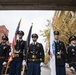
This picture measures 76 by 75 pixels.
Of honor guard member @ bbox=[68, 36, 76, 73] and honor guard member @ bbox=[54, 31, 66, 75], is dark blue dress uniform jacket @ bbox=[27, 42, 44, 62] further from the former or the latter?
honor guard member @ bbox=[68, 36, 76, 73]

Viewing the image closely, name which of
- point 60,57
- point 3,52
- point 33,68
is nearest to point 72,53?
point 60,57

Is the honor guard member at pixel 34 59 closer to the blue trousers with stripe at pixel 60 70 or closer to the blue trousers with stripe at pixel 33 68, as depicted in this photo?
the blue trousers with stripe at pixel 33 68

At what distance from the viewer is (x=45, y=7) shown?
26.5 ft

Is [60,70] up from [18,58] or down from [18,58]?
down

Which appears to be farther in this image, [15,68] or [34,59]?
[15,68]

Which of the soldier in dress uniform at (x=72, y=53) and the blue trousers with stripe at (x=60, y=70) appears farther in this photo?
the blue trousers with stripe at (x=60, y=70)

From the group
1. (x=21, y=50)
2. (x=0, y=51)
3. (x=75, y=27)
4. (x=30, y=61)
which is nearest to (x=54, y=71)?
(x=30, y=61)

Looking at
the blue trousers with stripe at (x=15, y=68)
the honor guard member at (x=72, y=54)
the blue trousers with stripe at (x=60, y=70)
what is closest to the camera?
the honor guard member at (x=72, y=54)

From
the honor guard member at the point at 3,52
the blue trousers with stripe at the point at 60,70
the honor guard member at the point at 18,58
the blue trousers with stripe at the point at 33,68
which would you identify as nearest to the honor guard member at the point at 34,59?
the blue trousers with stripe at the point at 33,68

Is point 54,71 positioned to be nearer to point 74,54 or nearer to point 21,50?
point 74,54

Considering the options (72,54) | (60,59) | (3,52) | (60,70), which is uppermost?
(3,52)

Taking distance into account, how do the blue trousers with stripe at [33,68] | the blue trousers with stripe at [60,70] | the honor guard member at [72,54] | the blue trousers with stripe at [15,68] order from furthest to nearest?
1. the blue trousers with stripe at [15,68]
2. the blue trousers with stripe at [33,68]
3. the blue trousers with stripe at [60,70]
4. the honor guard member at [72,54]

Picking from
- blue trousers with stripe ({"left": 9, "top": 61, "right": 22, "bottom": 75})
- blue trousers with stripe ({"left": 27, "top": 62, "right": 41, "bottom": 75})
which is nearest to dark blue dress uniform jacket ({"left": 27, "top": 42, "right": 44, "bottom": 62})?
blue trousers with stripe ({"left": 27, "top": 62, "right": 41, "bottom": 75})

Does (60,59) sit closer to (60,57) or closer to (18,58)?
(60,57)
